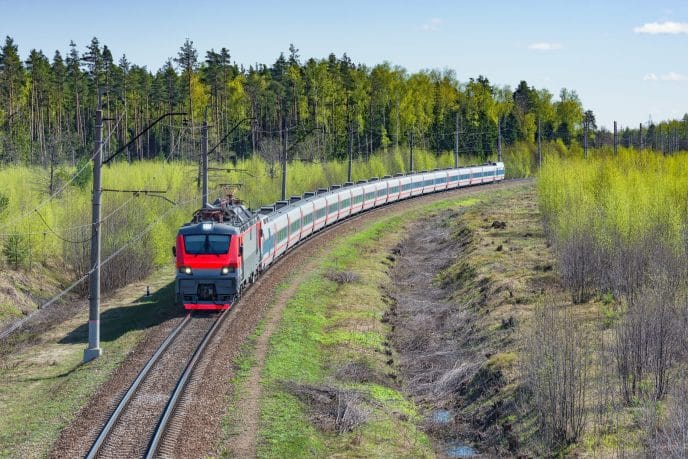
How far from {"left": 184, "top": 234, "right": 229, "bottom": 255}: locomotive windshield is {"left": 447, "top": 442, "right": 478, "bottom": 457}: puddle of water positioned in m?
12.2

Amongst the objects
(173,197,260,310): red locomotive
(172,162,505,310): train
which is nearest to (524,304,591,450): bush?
(173,197,260,310): red locomotive

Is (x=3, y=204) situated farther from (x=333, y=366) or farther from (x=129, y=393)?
(x=333, y=366)

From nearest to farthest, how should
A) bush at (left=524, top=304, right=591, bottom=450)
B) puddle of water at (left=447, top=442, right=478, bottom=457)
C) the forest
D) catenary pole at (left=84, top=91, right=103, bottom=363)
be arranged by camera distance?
bush at (left=524, top=304, right=591, bottom=450)
puddle of water at (left=447, top=442, right=478, bottom=457)
catenary pole at (left=84, top=91, right=103, bottom=363)
the forest

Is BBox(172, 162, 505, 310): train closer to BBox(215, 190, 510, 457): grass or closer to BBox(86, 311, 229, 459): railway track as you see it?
BBox(86, 311, 229, 459): railway track

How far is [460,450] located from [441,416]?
2.23m

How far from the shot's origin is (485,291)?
1362 inches

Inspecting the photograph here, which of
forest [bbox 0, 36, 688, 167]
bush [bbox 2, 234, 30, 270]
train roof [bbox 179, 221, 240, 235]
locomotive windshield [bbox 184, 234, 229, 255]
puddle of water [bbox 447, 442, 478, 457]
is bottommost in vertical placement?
puddle of water [bbox 447, 442, 478, 457]

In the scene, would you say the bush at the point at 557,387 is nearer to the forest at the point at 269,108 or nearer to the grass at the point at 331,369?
the grass at the point at 331,369

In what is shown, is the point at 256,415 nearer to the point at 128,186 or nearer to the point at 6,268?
the point at 6,268

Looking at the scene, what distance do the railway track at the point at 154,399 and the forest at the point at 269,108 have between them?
2015 inches

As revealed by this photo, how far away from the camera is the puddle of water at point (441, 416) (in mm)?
22312

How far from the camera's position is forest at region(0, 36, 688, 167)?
93.4 m

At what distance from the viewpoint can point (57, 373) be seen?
24.6 m

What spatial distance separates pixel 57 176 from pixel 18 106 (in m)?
42.0
